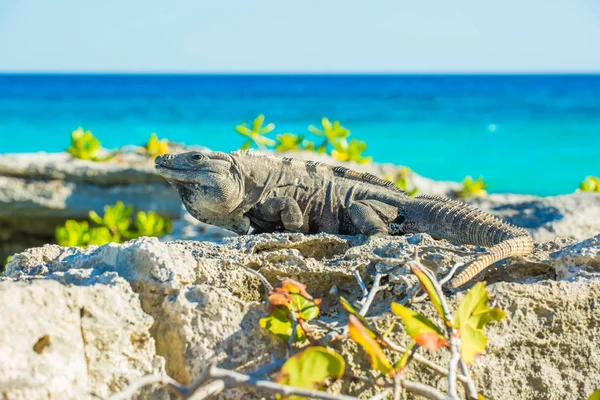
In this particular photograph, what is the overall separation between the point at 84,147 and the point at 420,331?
27.0ft

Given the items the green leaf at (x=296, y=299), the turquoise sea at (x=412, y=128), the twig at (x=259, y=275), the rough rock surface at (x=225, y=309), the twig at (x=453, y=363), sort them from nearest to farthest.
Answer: the twig at (x=453, y=363) < the rough rock surface at (x=225, y=309) < the green leaf at (x=296, y=299) < the twig at (x=259, y=275) < the turquoise sea at (x=412, y=128)

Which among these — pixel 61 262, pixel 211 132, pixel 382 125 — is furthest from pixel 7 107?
pixel 61 262

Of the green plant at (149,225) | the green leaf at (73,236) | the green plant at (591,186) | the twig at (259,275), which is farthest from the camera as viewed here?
the green plant at (591,186)

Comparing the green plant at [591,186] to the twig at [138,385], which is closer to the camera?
the twig at [138,385]

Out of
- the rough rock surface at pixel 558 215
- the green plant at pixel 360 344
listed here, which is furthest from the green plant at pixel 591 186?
the green plant at pixel 360 344

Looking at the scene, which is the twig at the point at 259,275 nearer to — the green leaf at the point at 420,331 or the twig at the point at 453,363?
the green leaf at the point at 420,331

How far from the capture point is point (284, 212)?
3549mm

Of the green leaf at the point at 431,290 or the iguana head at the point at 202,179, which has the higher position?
the iguana head at the point at 202,179

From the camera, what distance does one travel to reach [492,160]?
71.5 ft

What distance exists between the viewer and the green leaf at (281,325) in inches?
88.6

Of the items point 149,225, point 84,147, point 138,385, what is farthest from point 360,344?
point 84,147

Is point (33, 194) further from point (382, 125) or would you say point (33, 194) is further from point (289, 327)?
point (382, 125)

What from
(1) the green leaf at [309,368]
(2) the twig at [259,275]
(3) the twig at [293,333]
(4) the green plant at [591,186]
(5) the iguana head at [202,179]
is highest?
(4) the green plant at [591,186]

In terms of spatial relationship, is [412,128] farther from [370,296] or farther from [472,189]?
[370,296]
